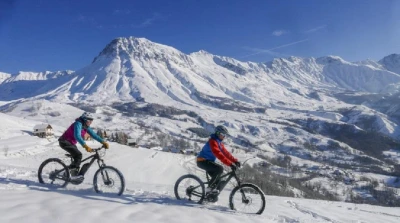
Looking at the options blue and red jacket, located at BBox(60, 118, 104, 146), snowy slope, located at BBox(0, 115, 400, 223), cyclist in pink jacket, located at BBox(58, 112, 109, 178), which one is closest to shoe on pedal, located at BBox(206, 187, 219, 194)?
snowy slope, located at BBox(0, 115, 400, 223)

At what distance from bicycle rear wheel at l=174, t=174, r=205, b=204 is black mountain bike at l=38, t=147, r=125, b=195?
2417mm

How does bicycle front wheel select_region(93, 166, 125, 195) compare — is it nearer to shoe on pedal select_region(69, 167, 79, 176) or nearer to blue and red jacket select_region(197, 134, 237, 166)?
shoe on pedal select_region(69, 167, 79, 176)

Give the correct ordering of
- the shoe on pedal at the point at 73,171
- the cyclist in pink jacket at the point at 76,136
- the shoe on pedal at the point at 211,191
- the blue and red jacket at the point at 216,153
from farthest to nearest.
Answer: the shoe on pedal at the point at 73,171
the cyclist in pink jacket at the point at 76,136
the shoe on pedal at the point at 211,191
the blue and red jacket at the point at 216,153

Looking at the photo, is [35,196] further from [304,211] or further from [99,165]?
[304,211]

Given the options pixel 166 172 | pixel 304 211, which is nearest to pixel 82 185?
pixel 304 211

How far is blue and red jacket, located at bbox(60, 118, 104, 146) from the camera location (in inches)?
530

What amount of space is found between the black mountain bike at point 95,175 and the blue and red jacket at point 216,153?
3.45 metres

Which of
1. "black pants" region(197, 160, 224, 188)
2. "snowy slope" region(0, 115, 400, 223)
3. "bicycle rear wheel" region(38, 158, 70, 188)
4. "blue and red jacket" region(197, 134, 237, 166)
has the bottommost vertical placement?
"snowy slope" region(0, 115, 400, 223)

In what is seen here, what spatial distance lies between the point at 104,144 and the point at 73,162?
84.2 inches

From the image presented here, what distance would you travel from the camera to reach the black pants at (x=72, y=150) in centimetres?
1383

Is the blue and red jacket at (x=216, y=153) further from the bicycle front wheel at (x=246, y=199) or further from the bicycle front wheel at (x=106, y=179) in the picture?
the bicycle front wheel at (x=106, y=179)

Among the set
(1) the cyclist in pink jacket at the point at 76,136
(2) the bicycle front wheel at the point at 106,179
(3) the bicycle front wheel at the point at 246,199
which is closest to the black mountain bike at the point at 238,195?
(3) the bicycle front wheel at the point at 246,199

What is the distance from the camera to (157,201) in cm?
1334

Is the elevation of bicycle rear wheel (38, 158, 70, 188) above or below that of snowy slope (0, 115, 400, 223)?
above
